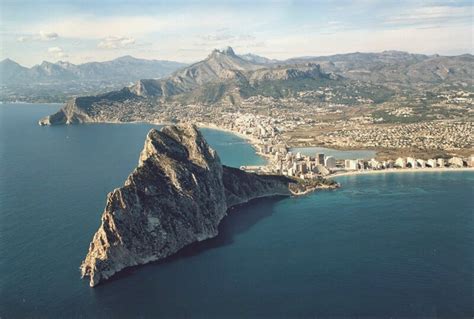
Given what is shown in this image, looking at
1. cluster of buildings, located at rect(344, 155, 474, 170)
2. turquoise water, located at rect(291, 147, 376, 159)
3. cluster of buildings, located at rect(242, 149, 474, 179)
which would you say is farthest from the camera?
turquoise water, located at rect(291, 147, 376, 159)

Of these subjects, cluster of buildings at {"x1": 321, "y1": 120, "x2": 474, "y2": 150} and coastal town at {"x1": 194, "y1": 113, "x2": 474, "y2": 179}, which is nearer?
coastal town at {"x1": 194, "y1": 113, "x2": 474, "y2": 179}

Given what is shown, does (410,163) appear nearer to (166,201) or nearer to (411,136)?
(411,136)

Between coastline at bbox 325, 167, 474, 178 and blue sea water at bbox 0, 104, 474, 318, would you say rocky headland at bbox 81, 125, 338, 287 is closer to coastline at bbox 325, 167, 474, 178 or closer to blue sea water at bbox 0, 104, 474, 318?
blue sea water at bbox 0, 104, 474, 318

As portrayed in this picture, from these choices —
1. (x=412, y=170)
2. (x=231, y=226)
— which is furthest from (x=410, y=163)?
(x=231, y=226)

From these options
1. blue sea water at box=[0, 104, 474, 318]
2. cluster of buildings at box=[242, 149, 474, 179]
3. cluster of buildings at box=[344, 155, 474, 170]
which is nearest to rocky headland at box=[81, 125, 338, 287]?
blue sea water at box=[0, 104, 474, 318]

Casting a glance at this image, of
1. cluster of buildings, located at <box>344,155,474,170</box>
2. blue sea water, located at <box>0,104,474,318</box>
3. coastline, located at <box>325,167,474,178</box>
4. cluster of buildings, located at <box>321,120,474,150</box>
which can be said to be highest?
cluster of buildings, located at <box>321,120,474,150</box>

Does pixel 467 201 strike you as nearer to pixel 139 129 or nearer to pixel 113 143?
pixel 113 143

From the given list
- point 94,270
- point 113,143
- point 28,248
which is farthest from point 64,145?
point 94,270
